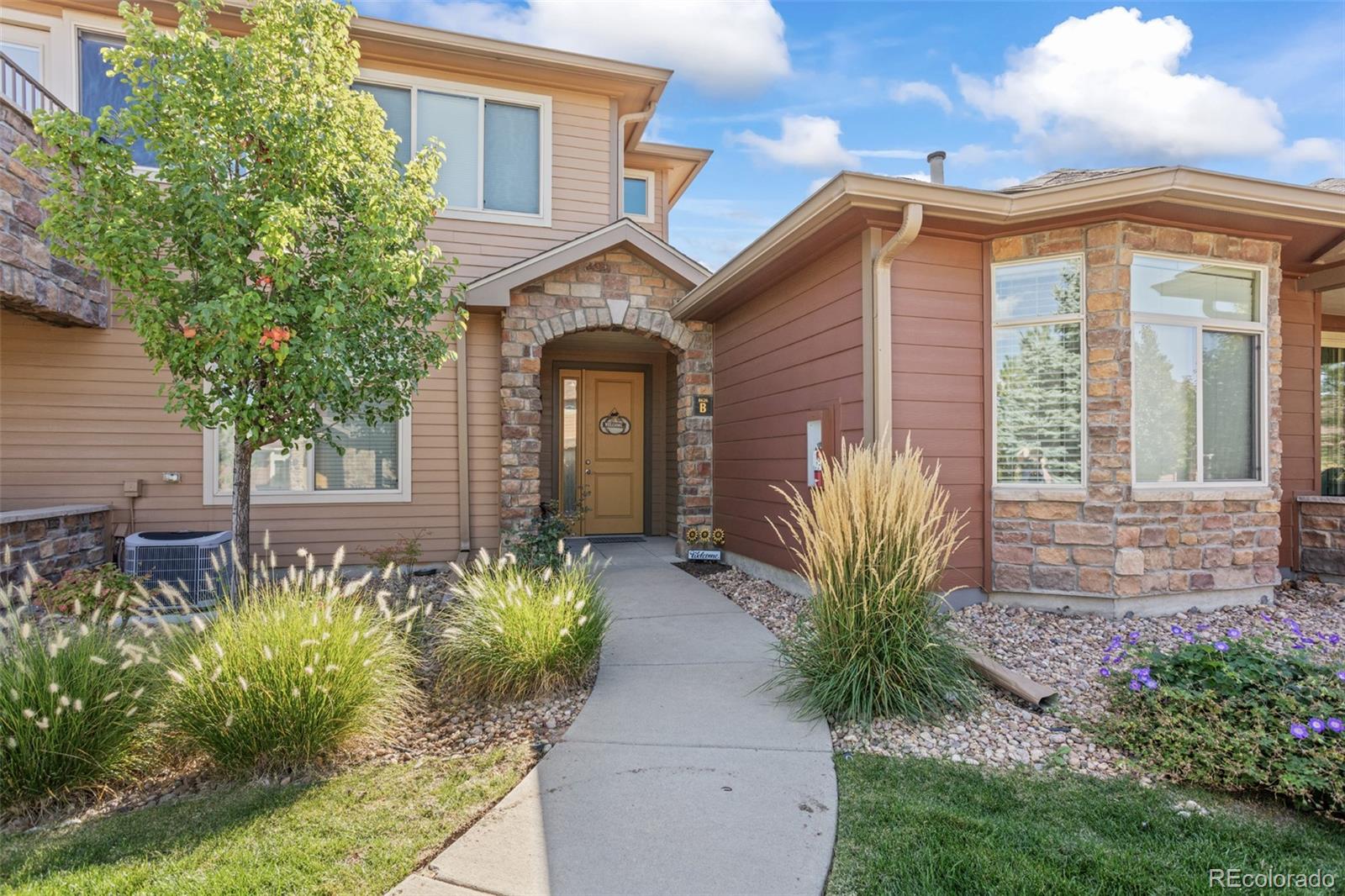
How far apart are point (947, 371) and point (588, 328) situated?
11.8ft

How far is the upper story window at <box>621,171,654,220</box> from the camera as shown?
966cm

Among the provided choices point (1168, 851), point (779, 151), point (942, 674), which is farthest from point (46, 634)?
point (779, 151)

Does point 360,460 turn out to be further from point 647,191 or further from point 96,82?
point 647,191

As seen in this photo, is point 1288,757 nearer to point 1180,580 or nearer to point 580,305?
point 1180,580

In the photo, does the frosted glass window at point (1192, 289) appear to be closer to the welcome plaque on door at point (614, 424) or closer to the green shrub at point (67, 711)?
the welcome plaque on door at point (614, 424)

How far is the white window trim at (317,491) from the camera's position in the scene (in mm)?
6371

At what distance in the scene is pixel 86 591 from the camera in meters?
4.55

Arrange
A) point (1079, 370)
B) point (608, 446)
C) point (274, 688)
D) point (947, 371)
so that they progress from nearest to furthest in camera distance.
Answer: point (274, 688), point (1079, 370), point (947, 371), point (608, 446)

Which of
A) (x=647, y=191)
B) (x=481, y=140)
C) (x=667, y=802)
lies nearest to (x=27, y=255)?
(x=481, y=140)

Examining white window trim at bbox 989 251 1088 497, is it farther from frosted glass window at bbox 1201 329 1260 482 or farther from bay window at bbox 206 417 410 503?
bay window at bbox 206 417 410 503

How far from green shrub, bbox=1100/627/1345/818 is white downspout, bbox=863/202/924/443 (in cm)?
208

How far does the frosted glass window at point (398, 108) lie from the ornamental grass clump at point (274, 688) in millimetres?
5671

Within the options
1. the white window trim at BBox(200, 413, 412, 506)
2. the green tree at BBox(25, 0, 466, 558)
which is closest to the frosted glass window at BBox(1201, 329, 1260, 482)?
the green tree at BBox(25, 0, 466, 558)

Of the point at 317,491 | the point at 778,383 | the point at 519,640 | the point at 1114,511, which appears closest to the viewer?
the point at 519,640
